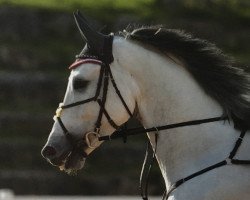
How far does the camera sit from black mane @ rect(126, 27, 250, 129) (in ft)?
A: 22.4

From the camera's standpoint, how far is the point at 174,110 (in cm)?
690

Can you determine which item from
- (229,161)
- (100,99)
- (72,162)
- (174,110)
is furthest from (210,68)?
(72,162)

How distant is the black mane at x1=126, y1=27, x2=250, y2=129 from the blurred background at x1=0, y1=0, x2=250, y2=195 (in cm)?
1042

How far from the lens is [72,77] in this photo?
6.92m

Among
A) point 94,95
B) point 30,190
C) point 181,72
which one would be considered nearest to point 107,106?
point 94,95

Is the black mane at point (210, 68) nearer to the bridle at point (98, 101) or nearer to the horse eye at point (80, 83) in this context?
the bridle at point (98, 101)

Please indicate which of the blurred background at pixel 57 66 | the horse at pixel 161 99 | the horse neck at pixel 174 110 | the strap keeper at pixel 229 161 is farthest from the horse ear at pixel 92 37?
the blurred background at pixel 57 66

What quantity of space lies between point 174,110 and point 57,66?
1548cm

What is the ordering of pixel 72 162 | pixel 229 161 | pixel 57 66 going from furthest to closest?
pixel 57 66, pixel 72 162, pixel 229 161

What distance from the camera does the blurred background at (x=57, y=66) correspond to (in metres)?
19.2

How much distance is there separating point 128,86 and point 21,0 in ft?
63.3

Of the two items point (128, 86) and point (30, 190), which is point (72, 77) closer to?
point (128, 86)

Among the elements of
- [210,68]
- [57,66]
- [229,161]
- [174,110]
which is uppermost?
[210,68]

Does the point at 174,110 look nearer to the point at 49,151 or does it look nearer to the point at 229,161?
the point at 229,161
